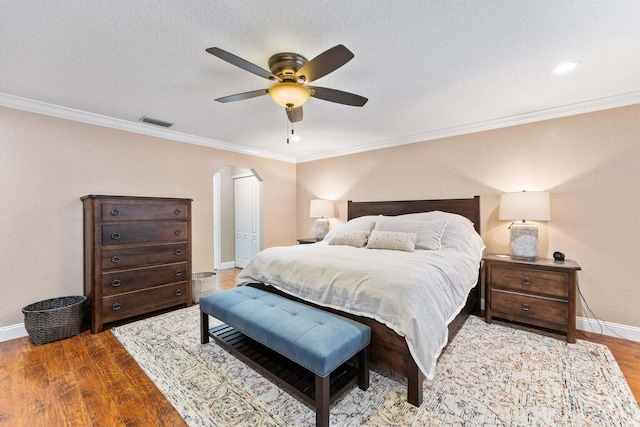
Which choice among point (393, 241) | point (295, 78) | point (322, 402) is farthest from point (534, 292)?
point (295, 78)

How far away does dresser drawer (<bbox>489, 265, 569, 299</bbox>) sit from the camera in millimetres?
2582

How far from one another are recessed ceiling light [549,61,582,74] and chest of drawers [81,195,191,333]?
3911 mm

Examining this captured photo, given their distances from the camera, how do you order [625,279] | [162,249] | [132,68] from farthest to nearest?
[162,249]
[625,279]
[132,68]

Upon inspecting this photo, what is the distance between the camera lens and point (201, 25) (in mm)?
1648

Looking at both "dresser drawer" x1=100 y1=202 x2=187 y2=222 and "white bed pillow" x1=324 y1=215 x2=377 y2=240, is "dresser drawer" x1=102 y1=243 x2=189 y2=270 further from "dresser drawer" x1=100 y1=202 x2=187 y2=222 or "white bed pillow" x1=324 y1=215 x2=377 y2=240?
"white bed pillow" x1=324 y1=215 x2=377 y2=240

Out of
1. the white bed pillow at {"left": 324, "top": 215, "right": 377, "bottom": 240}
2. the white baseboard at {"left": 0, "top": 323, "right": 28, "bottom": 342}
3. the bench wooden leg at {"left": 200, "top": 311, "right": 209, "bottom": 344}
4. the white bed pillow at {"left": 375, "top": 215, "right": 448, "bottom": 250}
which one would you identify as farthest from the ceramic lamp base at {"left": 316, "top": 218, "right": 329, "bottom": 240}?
the white baseboard at {"left": 0, "top": 323, "right": 28, "bottom": 342}

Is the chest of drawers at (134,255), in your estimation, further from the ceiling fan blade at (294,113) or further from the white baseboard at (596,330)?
the ceiling fan blade at (294,113)

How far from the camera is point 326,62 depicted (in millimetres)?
1665

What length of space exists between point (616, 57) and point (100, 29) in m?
3.51

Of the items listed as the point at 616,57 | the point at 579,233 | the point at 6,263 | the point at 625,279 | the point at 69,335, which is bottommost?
the point at 69,335

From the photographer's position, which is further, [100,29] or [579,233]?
[579,233]

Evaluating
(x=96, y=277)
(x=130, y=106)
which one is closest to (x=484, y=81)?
(x=130, y=106)

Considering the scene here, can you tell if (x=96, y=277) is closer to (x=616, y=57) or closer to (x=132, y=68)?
(x=132, y=68)

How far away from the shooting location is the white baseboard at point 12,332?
2652 mm
